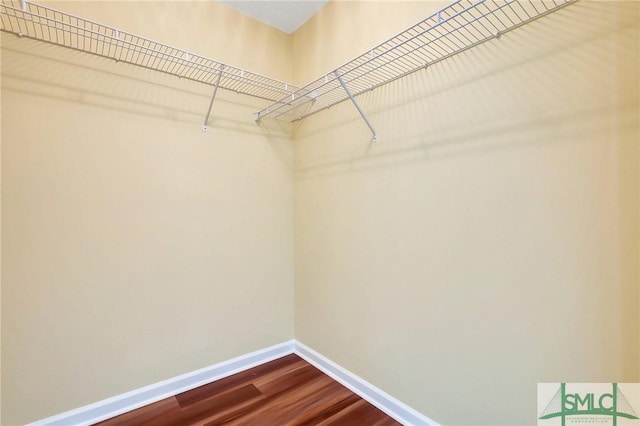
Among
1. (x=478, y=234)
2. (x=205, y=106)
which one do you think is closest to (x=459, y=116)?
(x=478, y=234)

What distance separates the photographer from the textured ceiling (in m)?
1.88

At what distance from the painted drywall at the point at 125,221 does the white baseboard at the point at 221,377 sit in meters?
0.04

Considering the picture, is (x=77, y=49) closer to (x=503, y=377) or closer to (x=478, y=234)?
(x=478, y=234)

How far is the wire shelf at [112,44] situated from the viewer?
1.25m

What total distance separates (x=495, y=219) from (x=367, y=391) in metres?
1.20

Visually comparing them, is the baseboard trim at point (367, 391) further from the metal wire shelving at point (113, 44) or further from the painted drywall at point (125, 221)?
the metal wire shelving at point (113, 44)

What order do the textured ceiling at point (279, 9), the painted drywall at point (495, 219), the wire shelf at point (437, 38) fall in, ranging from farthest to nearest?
1. the textured ceiling at point (279, 9)
2. the wire shelf at point (437, 38)
3. the painted drywall at point (495, 219)

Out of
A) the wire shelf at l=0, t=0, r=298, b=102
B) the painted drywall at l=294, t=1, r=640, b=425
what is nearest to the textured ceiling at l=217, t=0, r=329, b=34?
the painted drywall at l=294, t=1, r=640, b=425

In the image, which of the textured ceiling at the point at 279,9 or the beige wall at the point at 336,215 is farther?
the textured ceiling at the point at 279,9

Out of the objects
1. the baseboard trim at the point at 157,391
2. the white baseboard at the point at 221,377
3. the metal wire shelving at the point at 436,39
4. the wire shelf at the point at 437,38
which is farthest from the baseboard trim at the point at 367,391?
the wire shelf at the point at 437,38

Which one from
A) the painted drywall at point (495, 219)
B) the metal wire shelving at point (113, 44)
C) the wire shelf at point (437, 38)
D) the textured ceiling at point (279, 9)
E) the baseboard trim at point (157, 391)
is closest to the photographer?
the painted drywall at point (495, 219)

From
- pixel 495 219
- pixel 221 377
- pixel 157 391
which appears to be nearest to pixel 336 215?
pixel 495 219

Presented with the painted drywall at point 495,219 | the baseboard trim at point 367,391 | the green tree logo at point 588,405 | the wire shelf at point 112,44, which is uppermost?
the wire shelf at point 112,44

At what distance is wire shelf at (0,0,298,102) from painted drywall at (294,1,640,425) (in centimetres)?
73
